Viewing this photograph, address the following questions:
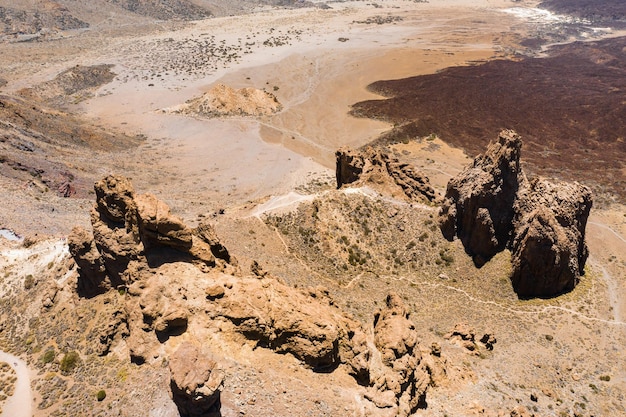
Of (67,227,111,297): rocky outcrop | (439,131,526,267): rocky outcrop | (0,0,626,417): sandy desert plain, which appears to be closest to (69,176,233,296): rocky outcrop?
(67,227,111,297): rocky outcrop

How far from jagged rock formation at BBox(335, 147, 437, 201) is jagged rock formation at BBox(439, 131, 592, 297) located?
242 inches

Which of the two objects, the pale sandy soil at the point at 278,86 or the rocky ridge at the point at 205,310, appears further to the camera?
the pale sandy soil at the point at 278,86

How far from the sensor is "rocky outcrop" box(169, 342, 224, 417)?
16547 millimetres

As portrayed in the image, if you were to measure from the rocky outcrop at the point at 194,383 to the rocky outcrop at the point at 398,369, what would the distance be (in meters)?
7.93

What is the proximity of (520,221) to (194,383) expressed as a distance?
31066mm

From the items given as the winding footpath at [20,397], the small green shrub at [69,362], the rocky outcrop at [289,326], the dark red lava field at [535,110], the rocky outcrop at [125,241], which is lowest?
the dark red lava field at [535,110]

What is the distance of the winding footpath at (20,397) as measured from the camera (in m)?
20.8

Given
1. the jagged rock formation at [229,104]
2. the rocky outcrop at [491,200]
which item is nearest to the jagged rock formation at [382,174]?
the rocky outcrop at [491,200]

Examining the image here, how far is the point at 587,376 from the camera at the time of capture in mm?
27797

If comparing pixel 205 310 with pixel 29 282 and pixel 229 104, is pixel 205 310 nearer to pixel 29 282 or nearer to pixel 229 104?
pixel 29 282

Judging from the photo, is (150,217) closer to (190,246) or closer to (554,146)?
(190,246)

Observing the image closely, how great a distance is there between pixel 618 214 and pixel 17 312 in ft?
211

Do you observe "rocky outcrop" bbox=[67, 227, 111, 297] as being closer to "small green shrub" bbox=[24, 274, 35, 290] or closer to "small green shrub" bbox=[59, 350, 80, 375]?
"small green shrub" bbox=[59, 350, 80, 375]

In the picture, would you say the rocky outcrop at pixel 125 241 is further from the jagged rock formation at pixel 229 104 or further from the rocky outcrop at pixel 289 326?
the jagged rock formation at pixel 229 104
